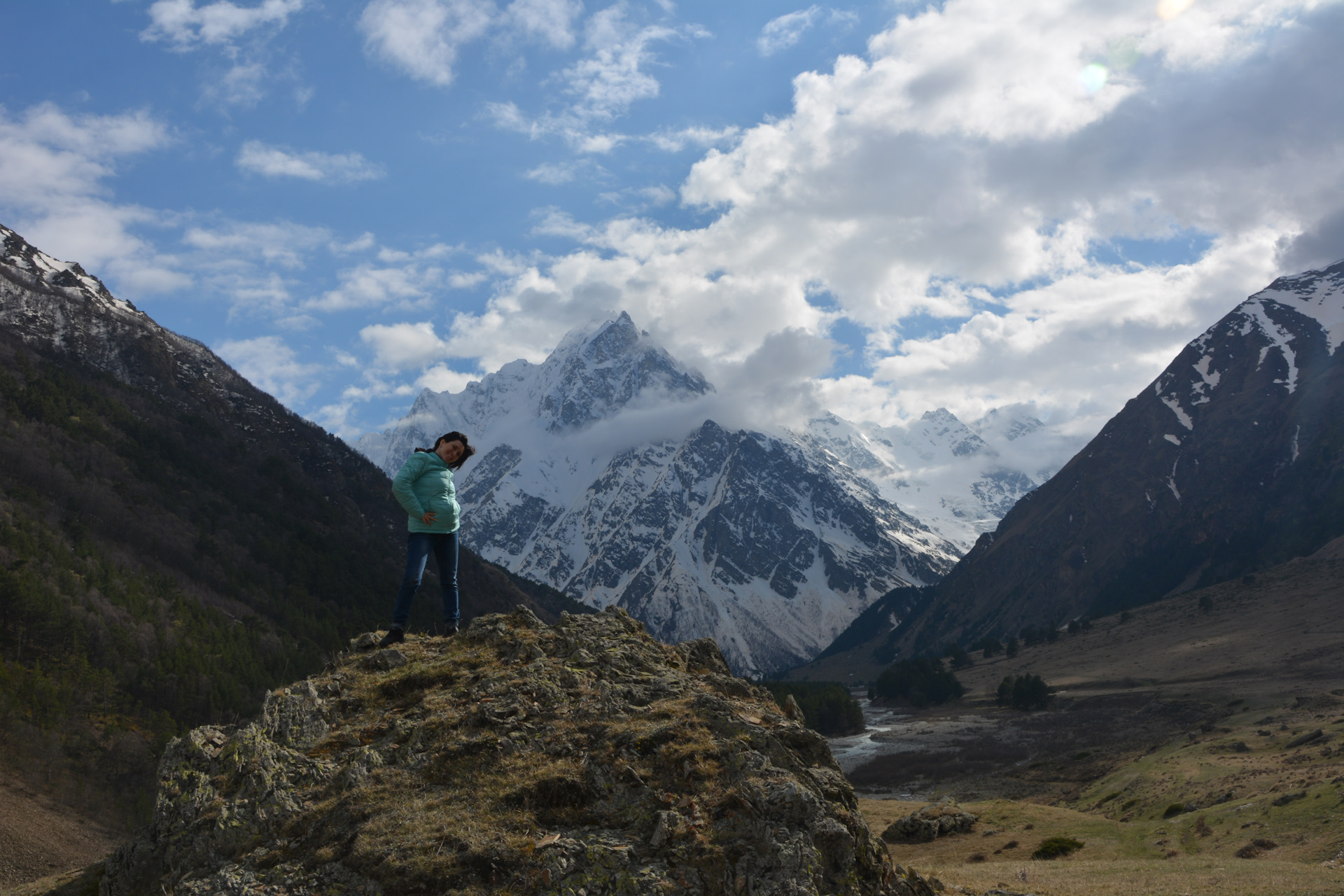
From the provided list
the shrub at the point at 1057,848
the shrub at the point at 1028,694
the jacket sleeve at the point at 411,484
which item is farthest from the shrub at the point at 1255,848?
the shrub at the point at 1028,694

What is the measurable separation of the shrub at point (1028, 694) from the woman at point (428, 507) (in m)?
157

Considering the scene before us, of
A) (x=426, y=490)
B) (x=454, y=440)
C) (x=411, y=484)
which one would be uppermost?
(x=454, y=440)

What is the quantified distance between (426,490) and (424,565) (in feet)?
5.11

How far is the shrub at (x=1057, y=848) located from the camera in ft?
134

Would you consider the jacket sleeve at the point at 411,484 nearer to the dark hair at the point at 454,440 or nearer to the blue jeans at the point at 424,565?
the dark hair at the point at 454,440

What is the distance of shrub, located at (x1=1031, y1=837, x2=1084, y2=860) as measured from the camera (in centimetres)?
4091

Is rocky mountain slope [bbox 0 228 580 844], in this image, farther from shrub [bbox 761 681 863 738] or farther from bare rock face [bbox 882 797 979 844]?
shrub [bbox 761 681 863 738]

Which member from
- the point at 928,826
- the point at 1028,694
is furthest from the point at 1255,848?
the point at 1028,694

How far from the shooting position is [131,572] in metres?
133

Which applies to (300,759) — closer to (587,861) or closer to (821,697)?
(587,861)

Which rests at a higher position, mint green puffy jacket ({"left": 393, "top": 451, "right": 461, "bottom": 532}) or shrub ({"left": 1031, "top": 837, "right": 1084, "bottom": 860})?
mint green puffy jacket ({"left": 393, "top": 451, "right": 461, "bottom": 532})

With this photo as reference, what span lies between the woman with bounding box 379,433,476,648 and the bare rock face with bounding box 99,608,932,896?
2.26 metres

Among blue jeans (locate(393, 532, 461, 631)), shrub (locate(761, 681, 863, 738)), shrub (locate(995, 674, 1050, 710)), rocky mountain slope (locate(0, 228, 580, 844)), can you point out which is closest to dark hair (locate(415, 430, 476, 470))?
blue jeans (locate(393, 532, 461, 631))

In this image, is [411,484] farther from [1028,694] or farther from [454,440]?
[1028,694]
